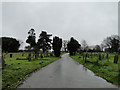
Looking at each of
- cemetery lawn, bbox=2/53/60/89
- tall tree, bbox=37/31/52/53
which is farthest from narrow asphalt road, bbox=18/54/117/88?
tall tree, bbox=37/31/52/53

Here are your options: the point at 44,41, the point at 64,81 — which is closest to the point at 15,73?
the point at 64,81

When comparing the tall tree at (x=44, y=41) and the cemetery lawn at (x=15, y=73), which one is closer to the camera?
the cemetery lawn at (x=15, y=73)

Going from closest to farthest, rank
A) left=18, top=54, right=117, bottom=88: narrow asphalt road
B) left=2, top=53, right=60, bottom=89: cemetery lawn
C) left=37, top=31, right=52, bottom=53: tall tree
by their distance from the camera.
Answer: left=18, top=54, right=117, bottom=88: narrow asphalt road → left=2, top=53, right=60, bottom=89: cemetery lawn → left=37, top=31, right=52, bottom=53: tall tree

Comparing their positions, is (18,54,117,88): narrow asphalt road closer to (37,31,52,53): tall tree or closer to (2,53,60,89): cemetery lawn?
(2,53,60,89): cemetery lawn

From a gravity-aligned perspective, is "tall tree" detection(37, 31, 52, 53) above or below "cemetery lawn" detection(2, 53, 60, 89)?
above

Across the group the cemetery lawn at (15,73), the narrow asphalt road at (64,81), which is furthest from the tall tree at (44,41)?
the narrow asphalt road at (64,81)

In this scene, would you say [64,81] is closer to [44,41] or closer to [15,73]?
[15,73]

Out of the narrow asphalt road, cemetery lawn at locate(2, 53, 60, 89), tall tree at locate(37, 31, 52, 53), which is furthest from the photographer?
tall tree at locate(37, 31, 52, 53)

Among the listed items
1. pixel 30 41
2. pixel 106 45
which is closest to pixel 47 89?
Answer: pixel 30 41

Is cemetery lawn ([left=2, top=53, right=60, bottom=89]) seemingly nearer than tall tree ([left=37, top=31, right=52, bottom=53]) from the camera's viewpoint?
Yes

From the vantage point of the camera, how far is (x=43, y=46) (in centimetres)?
5209

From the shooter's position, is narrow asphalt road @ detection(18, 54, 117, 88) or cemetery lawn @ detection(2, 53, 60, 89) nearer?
narrow asphalt road @ detection(18, 54, 117, 88)

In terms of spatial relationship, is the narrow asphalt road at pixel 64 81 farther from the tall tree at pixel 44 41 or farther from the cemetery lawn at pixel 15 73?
the tall tree at pixel 44 41

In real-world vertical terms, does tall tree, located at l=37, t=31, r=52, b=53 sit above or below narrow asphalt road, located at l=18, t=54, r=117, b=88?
above
